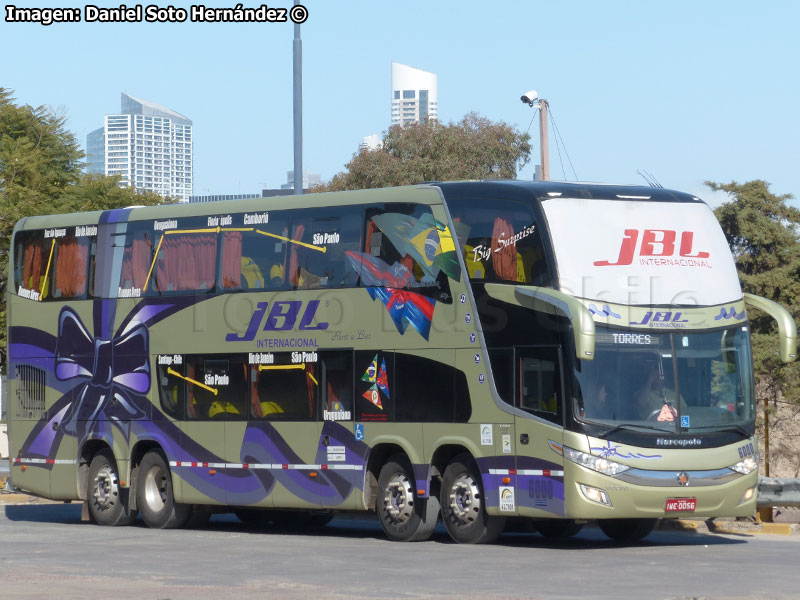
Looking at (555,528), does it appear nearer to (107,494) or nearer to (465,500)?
(465,500)

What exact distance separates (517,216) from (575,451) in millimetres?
2880

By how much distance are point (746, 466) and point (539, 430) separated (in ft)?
8.10

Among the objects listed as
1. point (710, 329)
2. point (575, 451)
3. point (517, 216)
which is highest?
point (517, 216)

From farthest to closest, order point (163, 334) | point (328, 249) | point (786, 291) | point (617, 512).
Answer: point (786, 291)
point (163, 334)
point (328, 249)
point (617, 512)

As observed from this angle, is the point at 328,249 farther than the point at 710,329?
Yes

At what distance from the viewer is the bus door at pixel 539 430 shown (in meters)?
18.1

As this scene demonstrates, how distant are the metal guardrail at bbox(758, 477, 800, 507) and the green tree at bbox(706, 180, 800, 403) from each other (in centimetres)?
2411

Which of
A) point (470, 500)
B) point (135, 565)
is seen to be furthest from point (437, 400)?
point (135, 565)

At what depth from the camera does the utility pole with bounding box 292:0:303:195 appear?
88.8 feet

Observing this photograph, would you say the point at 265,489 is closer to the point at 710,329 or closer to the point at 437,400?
the point at 437,400

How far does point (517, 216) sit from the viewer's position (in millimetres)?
18734

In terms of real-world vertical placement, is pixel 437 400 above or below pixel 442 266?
below

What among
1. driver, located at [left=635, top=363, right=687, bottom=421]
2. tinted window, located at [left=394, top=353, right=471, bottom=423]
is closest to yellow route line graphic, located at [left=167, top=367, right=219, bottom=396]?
tinted window, located at [left=394, top=353, right=471, bottom=423]

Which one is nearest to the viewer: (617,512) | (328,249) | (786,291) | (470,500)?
(617,512)
